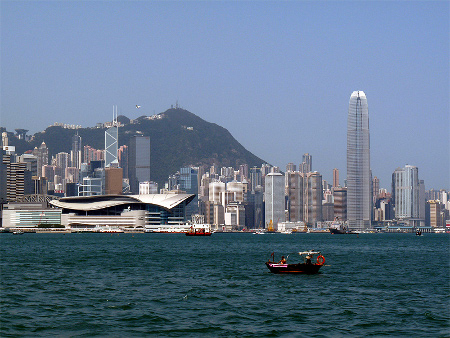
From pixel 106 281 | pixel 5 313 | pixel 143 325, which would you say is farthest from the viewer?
pixel 106 281

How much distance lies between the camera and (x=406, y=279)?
5703cm

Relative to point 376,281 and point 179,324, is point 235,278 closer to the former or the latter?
point 376,281

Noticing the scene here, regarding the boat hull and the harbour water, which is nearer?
the harbour water

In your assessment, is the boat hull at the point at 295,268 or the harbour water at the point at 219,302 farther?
the boat hull at the point at 295,268

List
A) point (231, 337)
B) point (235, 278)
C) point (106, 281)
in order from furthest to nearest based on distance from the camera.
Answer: point (235, 278)
point (106, 281)
point (231, 337)

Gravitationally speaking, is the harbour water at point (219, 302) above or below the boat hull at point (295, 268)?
below

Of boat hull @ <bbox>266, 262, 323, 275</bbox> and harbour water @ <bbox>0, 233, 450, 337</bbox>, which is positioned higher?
boat hull @ <bbox>266, 262, 323, 275</bbox>

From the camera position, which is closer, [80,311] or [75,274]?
[80,311]

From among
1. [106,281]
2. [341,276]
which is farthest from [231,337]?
[341,276]

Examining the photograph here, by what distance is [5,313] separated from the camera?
37000mm

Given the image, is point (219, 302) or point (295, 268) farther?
point (295, 268)

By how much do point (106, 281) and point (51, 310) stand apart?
577 inches

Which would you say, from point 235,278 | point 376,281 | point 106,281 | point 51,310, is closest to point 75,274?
point 106,281

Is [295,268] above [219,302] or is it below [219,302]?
above
